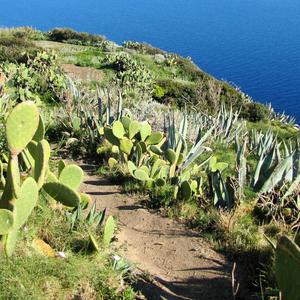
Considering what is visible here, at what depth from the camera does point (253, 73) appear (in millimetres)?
44719

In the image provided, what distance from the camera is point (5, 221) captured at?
3.76 m

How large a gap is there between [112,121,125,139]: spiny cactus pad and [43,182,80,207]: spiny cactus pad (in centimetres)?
239

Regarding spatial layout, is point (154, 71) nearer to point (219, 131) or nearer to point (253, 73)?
point (219, 131)

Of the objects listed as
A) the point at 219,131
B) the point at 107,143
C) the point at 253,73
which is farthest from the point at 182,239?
the point at 253,73

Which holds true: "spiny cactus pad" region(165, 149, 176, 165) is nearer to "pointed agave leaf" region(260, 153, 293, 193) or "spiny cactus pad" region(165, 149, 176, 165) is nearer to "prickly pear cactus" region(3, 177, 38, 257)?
Result: "pointed agave leaf" region(260, 153, 293, 193)

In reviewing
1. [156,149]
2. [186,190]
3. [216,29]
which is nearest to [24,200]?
[186,190]

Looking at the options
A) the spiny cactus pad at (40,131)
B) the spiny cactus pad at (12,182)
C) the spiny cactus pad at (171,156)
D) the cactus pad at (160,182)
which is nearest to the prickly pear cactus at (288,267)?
the spiny cactus pad at (12,182)

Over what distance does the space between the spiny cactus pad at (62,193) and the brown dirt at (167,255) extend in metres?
0.70

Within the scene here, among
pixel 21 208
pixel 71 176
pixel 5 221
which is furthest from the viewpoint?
pixel 71 176

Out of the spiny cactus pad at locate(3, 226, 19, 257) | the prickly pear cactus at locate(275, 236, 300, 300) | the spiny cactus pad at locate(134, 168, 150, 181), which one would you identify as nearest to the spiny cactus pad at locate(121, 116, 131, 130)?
the spiny cactus pad at locate(134, 168, 150, 181)

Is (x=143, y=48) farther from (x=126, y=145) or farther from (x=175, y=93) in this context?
(x=126, y=145)

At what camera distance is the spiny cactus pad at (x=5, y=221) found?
3.76 metres

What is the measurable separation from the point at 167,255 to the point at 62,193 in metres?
1.20

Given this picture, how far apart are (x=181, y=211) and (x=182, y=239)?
0.51 m
